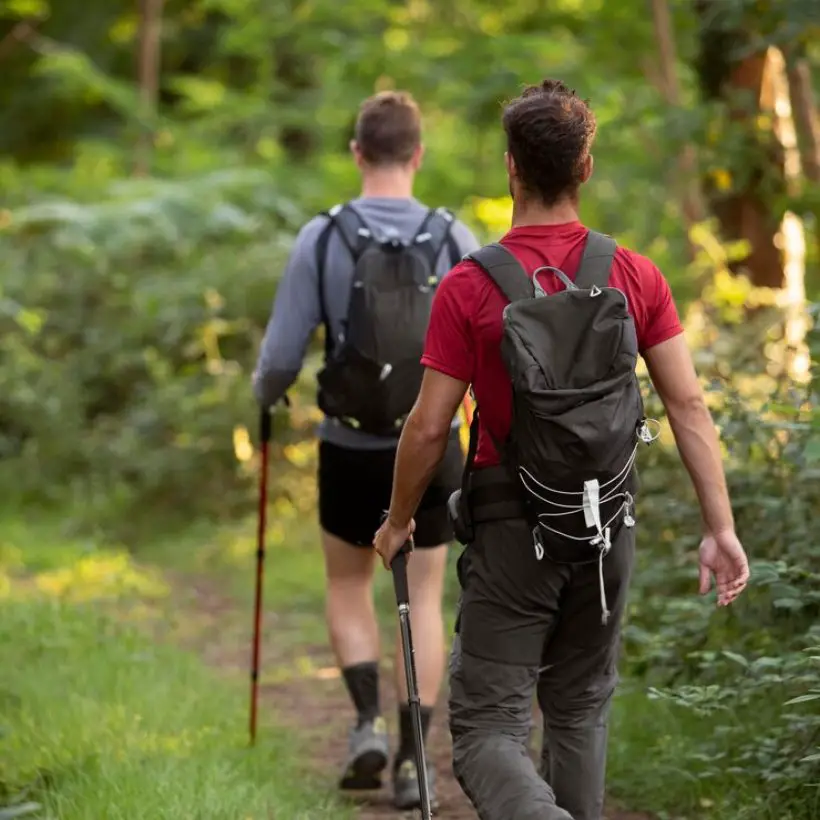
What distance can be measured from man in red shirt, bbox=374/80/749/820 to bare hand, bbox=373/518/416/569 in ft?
0.31

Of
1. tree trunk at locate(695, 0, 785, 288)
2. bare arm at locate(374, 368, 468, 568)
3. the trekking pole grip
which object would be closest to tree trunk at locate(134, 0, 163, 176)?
tree trunk at locate(695, 0, 785, 288)

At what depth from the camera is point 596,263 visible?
3.36 meters

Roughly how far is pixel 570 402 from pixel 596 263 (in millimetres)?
392

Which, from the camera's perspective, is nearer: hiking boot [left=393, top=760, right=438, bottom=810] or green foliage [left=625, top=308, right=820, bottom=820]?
green foliage [left=625, top=308, right=820, bottom=820]

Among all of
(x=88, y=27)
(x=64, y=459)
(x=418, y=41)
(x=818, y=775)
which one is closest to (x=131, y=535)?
(x=64, y=459)

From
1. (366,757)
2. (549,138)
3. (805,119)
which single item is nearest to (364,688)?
(366,757)

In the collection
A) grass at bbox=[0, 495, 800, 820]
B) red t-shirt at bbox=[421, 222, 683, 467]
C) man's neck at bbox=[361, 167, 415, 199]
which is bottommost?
grass at bbox=[0, 495, 800, 820]

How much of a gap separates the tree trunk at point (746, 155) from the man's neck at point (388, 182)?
153 inches

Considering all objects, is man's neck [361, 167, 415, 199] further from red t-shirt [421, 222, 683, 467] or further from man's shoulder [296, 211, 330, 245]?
red t-shirt [421, 222, 683, 467]

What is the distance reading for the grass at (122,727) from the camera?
4406 mm

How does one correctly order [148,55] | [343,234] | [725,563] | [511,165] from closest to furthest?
[511,165], [725,563], [343,234], [148,55]

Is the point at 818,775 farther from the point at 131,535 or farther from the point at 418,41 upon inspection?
the point at 418,41

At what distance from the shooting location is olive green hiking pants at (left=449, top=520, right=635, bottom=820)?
338 centimetres

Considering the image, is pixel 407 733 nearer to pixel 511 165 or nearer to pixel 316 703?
pixel 316 703
